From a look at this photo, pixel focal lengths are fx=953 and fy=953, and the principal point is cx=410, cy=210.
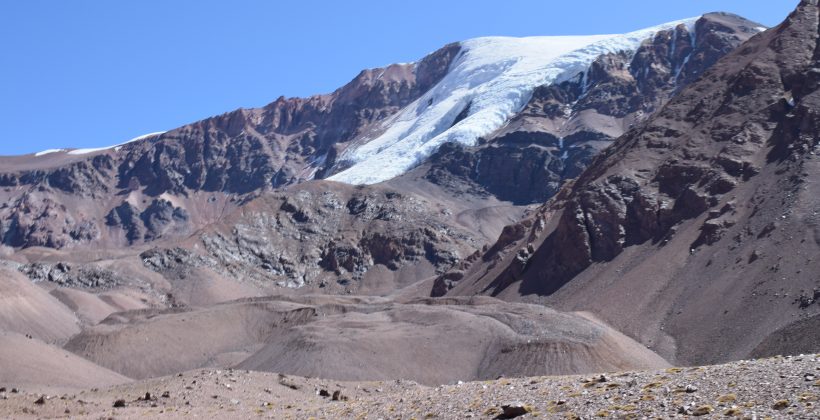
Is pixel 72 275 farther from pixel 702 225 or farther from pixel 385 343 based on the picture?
Result: pixel 702 225

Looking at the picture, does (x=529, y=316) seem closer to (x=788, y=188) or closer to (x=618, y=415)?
(x=788, y=188)

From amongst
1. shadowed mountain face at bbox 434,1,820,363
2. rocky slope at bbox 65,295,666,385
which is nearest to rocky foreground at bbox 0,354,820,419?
rocky slope at bbox 65,295,666,385

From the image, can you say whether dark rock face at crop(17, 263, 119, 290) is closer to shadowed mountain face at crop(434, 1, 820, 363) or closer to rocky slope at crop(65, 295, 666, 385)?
rocky slope at crop(65, 295, 666, 385)

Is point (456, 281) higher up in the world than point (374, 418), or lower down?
lower down

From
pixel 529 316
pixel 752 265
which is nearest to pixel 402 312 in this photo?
pixel 529 316

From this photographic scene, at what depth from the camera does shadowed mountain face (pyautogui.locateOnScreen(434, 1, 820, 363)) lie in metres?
92.8

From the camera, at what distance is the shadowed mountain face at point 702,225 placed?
92.8m

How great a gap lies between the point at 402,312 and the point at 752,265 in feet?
123

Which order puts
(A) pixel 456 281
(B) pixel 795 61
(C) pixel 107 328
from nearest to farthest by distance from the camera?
(C) pixel 107 328
(B) pixel 795 61
(A) pixel 456 281

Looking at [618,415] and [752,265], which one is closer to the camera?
[618,415]

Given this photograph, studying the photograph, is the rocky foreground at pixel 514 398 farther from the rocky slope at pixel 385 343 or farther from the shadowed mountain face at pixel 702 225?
the shadowed mountain face at pixel 702 225

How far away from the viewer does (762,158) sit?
121812mm

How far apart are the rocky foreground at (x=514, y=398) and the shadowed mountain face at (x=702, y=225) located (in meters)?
52.6

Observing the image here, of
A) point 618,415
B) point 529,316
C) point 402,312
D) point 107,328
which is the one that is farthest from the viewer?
point 107,328
